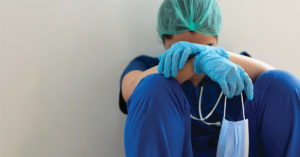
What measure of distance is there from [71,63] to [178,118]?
610 millimetres

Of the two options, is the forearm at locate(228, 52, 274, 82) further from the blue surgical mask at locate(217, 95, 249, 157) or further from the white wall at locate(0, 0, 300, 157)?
the white wall at locate(0, 0, 300, 157)

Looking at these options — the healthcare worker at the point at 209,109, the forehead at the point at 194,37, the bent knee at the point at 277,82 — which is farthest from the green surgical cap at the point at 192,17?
the bent knee at the point at 277,82

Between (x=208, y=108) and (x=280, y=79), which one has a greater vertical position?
(x=280, y=79)

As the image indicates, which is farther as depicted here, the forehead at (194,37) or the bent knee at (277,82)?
the forehead at (194,37)

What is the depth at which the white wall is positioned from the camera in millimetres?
1001

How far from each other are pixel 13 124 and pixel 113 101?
0.40 m

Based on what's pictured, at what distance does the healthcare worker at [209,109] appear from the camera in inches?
22.2

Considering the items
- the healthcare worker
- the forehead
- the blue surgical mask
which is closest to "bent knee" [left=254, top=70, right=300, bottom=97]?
the healthcare worker

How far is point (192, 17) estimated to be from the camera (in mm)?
837

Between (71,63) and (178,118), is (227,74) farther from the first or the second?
(71,63)

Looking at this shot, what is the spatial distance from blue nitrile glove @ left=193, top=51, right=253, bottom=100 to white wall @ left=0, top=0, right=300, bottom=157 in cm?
50

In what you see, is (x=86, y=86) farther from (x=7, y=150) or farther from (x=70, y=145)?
(x=7, y=150)

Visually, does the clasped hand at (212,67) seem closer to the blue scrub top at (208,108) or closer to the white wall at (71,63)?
the blue scrub top at (208,108)

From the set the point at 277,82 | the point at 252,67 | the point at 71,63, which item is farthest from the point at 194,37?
the point at 71,63
